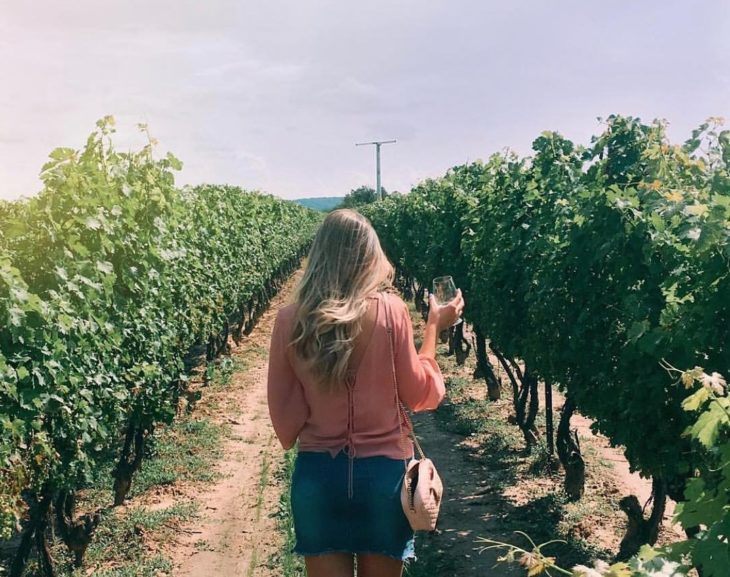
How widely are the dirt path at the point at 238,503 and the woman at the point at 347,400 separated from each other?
3.23 metres

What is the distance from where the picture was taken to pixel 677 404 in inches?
175

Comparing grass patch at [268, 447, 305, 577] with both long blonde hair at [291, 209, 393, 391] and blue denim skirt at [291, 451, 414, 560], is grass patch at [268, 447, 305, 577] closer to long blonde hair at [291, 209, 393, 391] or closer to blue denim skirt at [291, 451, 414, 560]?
blue denim skirt at [291, 451, 414, 560]

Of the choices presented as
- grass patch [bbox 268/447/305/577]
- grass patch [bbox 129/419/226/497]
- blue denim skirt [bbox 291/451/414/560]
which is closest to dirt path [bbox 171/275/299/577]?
grass patch [bbox 268/447/305/577]

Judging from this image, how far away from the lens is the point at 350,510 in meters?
2.65

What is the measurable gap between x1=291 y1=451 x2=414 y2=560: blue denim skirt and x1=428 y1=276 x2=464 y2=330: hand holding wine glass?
70cm

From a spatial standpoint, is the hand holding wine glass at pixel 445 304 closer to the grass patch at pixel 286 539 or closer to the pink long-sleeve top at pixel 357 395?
the pink long-sleeve top at pixel 357 395

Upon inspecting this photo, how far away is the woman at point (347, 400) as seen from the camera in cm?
263

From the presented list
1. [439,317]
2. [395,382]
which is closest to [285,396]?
[395,382]

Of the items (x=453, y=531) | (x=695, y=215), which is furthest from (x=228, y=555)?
(x=695, y=215)

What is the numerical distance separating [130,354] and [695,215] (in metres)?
5.09

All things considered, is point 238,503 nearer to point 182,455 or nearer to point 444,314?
point 182,455

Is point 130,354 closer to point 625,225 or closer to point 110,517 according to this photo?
point 110,517

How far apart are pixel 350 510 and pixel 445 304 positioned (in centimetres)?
96

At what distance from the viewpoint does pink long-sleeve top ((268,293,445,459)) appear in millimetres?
2682
